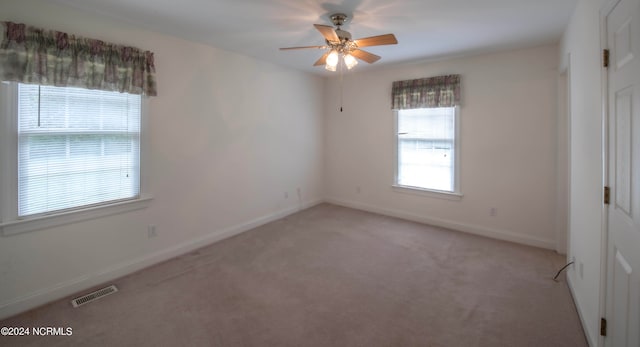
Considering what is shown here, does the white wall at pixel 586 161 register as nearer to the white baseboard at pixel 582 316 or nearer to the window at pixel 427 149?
→ the white baseboard at pixel 582 316

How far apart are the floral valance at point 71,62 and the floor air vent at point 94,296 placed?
179cm

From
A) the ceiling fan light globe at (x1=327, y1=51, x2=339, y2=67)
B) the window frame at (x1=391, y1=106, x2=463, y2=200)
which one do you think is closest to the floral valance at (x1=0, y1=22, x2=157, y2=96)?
the ceiling fan light globe at (x1=327, y1=51, x2=339, y2=67)

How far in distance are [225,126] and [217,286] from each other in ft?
6.69

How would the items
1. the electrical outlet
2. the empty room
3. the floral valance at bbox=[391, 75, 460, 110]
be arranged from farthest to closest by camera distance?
the floral valance at bbox=[391, 75, 460, 110] < the electrical outlet < the empty room

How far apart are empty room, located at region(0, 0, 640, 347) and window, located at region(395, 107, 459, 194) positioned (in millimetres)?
32

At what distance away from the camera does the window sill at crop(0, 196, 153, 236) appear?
7.43ft

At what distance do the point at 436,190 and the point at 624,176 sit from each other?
3.08 metres

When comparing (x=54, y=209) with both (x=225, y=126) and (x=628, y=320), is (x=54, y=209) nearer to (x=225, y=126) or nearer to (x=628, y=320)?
(x=225, y=126)

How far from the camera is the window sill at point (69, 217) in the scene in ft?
7.43

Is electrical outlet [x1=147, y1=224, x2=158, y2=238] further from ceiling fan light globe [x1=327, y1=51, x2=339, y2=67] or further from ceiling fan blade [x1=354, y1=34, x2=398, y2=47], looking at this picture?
ceiling fan blade [x1=354, y1=34, x2=398, y2=47]

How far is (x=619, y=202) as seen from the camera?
145cm

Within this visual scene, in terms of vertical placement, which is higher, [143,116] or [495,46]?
[495,46]

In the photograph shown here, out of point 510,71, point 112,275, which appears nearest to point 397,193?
point 510,71

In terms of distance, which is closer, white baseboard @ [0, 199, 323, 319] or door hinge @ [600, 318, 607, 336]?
Answer: door hinge @ [600, 318, 607, 336]
